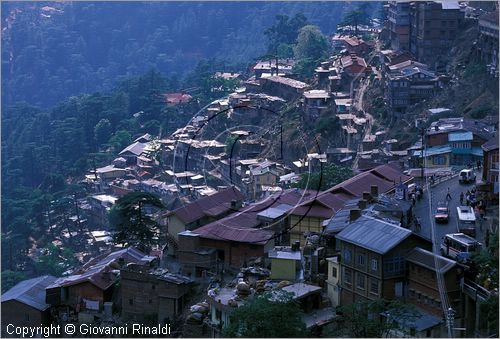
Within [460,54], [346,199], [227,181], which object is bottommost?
[227,181]

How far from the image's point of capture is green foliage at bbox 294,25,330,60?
36.0 meters

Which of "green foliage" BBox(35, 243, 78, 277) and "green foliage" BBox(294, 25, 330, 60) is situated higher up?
"green foliage" BBox(294, 25, 330, 60)

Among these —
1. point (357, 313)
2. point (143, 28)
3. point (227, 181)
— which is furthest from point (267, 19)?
point (357, 313)

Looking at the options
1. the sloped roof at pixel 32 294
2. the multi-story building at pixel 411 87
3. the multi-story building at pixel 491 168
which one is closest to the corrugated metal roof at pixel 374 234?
the multi-story building at pixel 491 168

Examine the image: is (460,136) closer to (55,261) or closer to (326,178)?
(326,178)

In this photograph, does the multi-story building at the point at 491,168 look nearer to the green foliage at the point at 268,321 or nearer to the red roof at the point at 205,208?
the red roof at the point at 205,208

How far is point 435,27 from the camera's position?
26.2 meters

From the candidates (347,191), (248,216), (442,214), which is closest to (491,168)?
(442,214)

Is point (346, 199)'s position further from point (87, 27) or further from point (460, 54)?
point (87, 27)

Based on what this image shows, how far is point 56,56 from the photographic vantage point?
56281 millimetres

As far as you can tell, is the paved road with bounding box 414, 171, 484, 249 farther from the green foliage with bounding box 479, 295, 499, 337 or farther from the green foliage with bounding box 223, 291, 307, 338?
the green foliage with bounding box 223, 291, 307, 338

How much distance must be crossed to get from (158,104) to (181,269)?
2366cm

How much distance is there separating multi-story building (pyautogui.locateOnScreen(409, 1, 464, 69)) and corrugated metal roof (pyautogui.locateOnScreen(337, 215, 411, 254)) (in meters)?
14.9

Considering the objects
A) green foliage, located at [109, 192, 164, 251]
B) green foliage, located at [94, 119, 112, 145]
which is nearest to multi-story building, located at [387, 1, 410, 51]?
green foliage, located at [109, 192, 164, 251]
